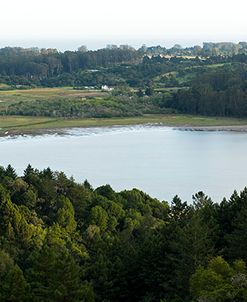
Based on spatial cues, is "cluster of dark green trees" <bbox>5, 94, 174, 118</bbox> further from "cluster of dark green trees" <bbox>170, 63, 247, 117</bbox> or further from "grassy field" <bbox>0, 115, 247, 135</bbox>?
"cluster of dark green trees" <bbox>170, 63, 247, 117</bbox>

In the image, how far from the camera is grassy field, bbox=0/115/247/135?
47188mm

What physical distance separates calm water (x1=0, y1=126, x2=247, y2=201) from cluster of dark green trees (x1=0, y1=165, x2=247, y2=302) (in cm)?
789

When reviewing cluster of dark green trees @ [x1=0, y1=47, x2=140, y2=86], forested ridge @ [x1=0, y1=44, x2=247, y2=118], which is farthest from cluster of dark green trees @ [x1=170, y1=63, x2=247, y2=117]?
cluster of dark green trees @ [x1=0, y1=47, x2=140, y2=86]

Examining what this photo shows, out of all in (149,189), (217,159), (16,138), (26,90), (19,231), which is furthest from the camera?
(26,90)

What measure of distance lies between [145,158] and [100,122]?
15.4 meters

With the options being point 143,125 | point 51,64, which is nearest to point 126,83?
point 51,64

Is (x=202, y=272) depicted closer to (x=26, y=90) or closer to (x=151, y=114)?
(x=151, y=114)

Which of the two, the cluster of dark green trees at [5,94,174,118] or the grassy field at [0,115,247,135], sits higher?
the cluster of dark green trees at [5,94,174,118]

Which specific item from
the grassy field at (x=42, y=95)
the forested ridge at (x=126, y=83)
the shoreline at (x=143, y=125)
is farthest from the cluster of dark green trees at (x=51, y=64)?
the shoreline at (x=143, y=125)

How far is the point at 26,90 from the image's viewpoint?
70875 millimetres

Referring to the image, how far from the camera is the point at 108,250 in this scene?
1474 centimetres

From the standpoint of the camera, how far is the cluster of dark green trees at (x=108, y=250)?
1147 cm

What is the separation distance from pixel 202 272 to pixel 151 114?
4484 centimetres

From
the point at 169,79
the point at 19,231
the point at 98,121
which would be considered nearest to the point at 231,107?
the point at 98,121
